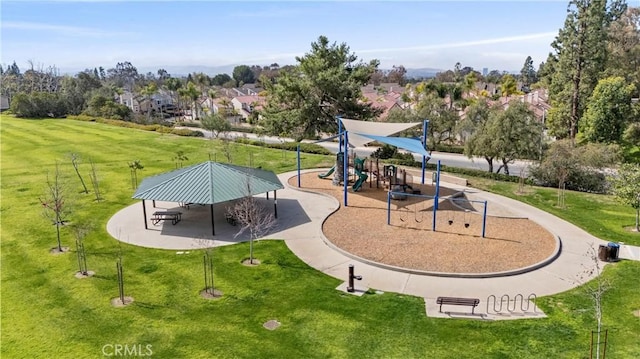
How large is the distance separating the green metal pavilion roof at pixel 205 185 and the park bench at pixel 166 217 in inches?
59.4

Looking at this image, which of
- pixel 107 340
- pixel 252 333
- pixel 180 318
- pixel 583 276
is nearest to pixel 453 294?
pixel 583 276

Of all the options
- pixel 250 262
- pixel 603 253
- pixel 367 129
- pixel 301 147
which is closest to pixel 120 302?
pixel 250 262

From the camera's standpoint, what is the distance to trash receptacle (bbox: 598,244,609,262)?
690 inches

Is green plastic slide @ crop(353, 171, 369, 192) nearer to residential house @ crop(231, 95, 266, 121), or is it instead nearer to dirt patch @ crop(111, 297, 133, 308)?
dirt patch @ crop(111, 297, 133, 308)

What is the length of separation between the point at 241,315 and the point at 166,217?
1052cm

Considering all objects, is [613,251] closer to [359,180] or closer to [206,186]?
[359,180]

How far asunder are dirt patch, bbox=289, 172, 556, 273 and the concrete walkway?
68 centimetres

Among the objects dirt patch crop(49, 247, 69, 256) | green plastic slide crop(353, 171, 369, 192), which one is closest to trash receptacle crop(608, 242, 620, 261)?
green plastic slide crop(353, 171, 369, 192)

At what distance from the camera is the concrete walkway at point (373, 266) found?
588 inches

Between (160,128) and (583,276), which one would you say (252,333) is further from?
(160,128)

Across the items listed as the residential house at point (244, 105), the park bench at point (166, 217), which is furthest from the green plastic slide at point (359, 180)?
the residential house at point (244, 105)

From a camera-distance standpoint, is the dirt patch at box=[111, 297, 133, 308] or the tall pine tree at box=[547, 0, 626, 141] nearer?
the dirt patch at box=[111, 297, 133, 308]

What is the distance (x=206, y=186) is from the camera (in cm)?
2033

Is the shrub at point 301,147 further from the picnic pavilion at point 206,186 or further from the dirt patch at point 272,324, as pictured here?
the dirt patch at point 272,324
